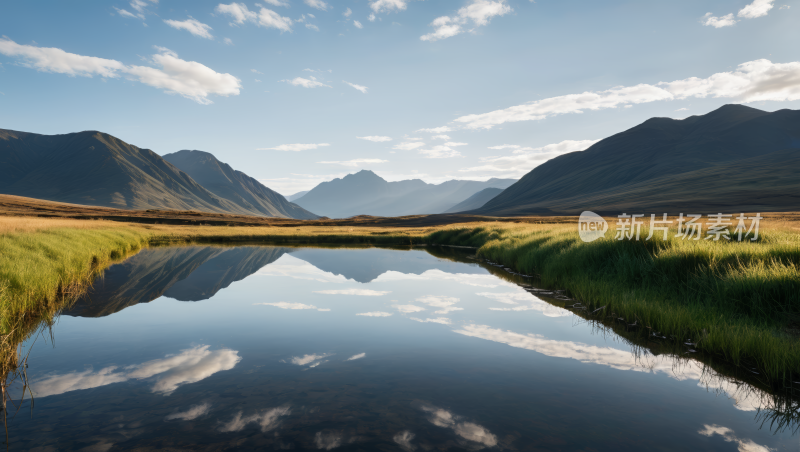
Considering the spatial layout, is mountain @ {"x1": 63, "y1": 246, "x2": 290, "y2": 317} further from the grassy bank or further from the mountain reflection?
the mountain reflection

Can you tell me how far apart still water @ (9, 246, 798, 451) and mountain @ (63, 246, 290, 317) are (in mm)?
388

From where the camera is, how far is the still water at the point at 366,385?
5781 mm

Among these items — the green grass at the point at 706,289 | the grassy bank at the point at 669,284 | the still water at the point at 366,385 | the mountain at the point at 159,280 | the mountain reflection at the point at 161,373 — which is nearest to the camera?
the still water at the point at 366,385

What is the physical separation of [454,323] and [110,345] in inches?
376

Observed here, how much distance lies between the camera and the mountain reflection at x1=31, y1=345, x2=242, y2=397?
292 inches

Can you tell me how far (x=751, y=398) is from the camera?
690 centimetres

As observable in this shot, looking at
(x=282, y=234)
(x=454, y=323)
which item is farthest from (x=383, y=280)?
(x=282, y=234)

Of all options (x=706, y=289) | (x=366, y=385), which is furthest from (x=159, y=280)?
(x=706, y=289)

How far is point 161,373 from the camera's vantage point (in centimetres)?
823

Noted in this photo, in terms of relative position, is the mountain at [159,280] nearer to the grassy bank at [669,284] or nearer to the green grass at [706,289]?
the grassy bank at [669,284]

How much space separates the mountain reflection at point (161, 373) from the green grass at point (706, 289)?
10786 millimetres

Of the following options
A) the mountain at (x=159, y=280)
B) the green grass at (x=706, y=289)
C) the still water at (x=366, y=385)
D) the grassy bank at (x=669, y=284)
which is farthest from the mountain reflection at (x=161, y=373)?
the green grass at (x=706, y=289)

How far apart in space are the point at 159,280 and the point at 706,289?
23497 millimetres

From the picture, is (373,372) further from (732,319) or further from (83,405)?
(732,319)
